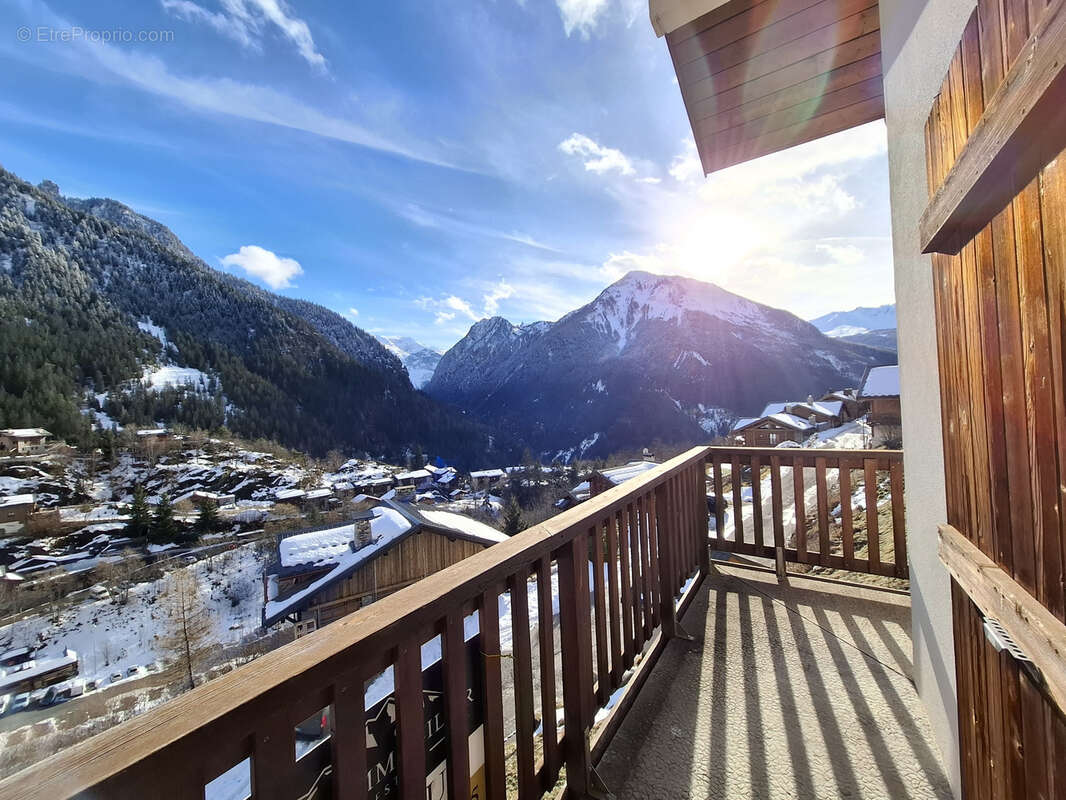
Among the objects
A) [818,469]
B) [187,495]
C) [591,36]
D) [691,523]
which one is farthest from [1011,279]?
[187,495]

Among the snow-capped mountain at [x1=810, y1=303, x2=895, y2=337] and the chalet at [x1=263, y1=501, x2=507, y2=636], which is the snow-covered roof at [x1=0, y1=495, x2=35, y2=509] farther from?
the snow-capped mountain at [x1=810, y1=303, x2=895, y2=337]

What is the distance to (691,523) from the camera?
8.50ft

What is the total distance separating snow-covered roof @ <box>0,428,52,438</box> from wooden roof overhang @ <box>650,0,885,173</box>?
60.2 metres

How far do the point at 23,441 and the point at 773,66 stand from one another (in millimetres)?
60351

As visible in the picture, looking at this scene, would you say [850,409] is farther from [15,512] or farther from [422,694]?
[15,512]

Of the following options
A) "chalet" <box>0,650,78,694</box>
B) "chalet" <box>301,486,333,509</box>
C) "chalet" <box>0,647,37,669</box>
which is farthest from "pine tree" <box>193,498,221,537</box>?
"chalet" <box>0,650,78,694</box>

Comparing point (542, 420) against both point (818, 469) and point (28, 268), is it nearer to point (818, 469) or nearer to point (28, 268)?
point (28, 268)

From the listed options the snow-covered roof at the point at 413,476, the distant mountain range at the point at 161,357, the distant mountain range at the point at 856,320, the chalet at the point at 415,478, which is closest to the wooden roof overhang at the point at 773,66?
the chalet at the point at 415,478

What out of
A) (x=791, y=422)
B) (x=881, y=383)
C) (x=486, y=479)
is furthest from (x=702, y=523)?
(x=486, y=479)

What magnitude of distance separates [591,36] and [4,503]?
161 ft

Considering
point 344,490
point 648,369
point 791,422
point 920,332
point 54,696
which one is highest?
point 648,369

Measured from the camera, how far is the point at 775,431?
92.7 ft

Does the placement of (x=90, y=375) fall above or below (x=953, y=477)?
above

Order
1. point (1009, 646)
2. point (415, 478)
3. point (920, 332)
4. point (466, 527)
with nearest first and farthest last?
1. point (1009, 646)
2. point (920, 332)
3. point (466, 527)
4. point (415, 478)
